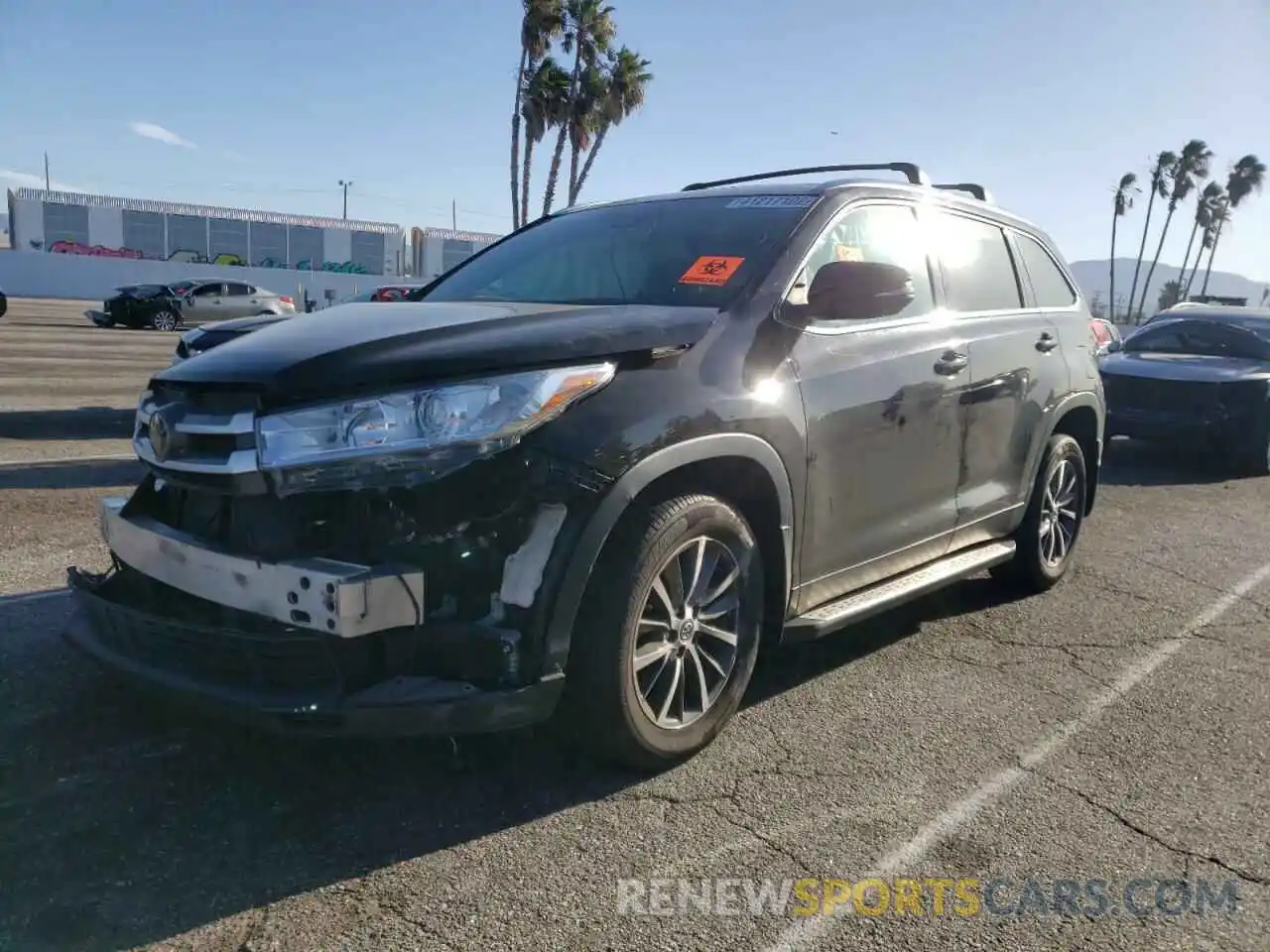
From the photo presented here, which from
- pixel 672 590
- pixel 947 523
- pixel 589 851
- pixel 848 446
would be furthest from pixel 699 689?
pixel 947 523

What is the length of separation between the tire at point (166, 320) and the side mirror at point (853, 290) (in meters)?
28.0

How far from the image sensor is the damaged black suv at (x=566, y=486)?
2758mm

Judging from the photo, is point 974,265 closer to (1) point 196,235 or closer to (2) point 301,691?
(2) point 301,691

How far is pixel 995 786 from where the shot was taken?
3.36m

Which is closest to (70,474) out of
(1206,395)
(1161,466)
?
(1206,395)

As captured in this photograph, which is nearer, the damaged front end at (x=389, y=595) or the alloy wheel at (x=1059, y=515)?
the damaged front end at (x=389, y=595)

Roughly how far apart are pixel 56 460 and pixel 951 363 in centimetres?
672

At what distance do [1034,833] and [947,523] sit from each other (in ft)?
5.27

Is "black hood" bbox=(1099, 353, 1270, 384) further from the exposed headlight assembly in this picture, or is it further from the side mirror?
the exposed headlight assembly

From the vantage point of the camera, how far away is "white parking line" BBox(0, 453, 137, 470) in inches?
303

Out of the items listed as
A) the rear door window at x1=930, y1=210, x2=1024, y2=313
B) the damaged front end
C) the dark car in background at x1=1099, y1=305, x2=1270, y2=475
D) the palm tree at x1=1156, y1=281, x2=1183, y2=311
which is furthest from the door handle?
the palm tree at x1=1156, y1=281, x2=1183, y2=311

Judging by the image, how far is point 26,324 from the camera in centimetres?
2600

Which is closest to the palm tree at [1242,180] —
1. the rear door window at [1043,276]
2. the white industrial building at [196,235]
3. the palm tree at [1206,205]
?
the palm tree at [1206,205]

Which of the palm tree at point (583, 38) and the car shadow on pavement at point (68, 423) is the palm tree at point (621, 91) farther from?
the car shadow on pavement at point (68, 423)
